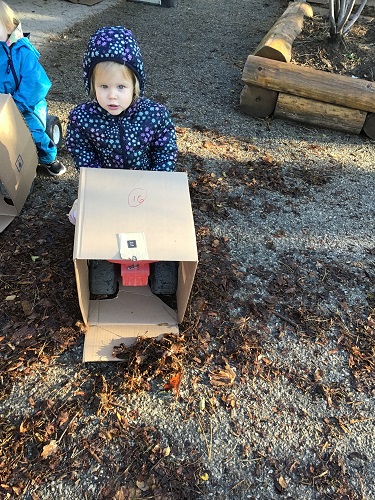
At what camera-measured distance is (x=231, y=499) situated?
1.85 metres

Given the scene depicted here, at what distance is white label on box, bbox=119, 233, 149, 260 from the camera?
186 cm

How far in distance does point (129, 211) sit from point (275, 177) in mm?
2099

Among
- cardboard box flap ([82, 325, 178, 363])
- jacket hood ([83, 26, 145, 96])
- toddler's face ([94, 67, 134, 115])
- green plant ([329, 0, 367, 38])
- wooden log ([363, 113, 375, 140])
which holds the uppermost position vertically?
jacket hood ([83, 26, 145, 96])

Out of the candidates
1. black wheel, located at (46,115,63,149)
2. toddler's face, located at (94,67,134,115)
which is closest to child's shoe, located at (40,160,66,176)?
black wheel, located at (46,115,63,149)

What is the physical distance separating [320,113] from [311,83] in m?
0.33

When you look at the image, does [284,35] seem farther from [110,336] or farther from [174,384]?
[174,384]

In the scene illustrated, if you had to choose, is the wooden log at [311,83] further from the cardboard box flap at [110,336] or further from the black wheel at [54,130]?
the cardboard box flap at [110,336]

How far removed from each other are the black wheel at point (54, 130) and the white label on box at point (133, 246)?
6.25 feet

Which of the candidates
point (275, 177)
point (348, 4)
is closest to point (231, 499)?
point (275, 177)

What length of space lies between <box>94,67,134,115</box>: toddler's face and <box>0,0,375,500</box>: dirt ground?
1.04m

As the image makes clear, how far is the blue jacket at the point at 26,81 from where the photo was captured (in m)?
3.02

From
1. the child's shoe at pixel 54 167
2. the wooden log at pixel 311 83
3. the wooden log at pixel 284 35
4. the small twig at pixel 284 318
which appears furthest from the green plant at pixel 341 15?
the small twig at pixel 284 318

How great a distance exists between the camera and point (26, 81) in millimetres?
3092

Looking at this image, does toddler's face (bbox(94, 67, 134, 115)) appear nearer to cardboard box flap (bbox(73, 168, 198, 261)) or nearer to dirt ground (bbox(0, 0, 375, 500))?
cardboard box flap (bbox(73, 168, 198, 261))
